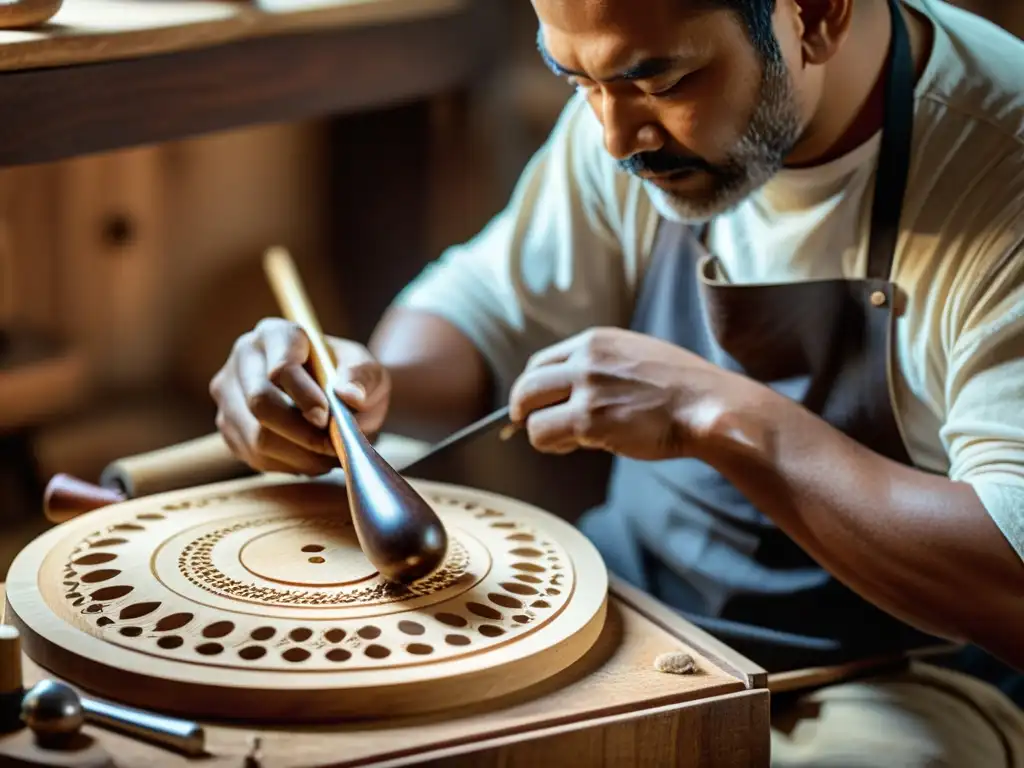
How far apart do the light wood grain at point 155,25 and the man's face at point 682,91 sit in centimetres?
53

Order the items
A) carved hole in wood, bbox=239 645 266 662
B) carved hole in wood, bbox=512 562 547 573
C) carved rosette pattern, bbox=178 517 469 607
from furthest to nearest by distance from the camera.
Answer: carved hole in wood, bbox=512 562 547 573, carved rosette pattern, bbox=178 517 469 607, carved hole in wood, bbox=239 645 266 662

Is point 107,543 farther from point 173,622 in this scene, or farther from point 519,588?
point 519,588

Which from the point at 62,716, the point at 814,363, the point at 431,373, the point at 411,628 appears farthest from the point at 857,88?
the point at 62,716

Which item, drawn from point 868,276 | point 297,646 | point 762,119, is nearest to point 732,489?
point 868,276

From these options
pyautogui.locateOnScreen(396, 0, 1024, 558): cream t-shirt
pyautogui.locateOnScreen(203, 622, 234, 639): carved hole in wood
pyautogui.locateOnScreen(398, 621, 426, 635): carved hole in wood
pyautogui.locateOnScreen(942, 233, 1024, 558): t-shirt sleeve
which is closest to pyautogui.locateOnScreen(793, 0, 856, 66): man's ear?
pyautogui.locateOnScreen(396, 0, 1024, 558): cream t-shirt

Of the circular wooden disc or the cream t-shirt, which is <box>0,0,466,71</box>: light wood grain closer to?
the cream t-shirt

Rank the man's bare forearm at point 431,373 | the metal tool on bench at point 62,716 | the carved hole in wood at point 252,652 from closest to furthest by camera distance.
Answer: the metal tool on bench at point 62,716, the carved hole in wood at point 252,652, the man's bare forearm at point 431,373

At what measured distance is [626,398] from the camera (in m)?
1.45

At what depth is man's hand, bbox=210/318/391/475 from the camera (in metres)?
1.45

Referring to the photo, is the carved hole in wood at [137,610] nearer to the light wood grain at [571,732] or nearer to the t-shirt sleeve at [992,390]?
the light wood grain at [571,732]

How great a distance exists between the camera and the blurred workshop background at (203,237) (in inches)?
95.3

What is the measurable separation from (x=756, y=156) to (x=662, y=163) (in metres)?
0.11

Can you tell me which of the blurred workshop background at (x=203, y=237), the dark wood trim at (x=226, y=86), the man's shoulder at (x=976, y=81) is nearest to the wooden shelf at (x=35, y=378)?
the blurred workshop background at (x=203, y=237)

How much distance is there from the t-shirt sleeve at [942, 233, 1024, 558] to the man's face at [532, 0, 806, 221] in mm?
288
